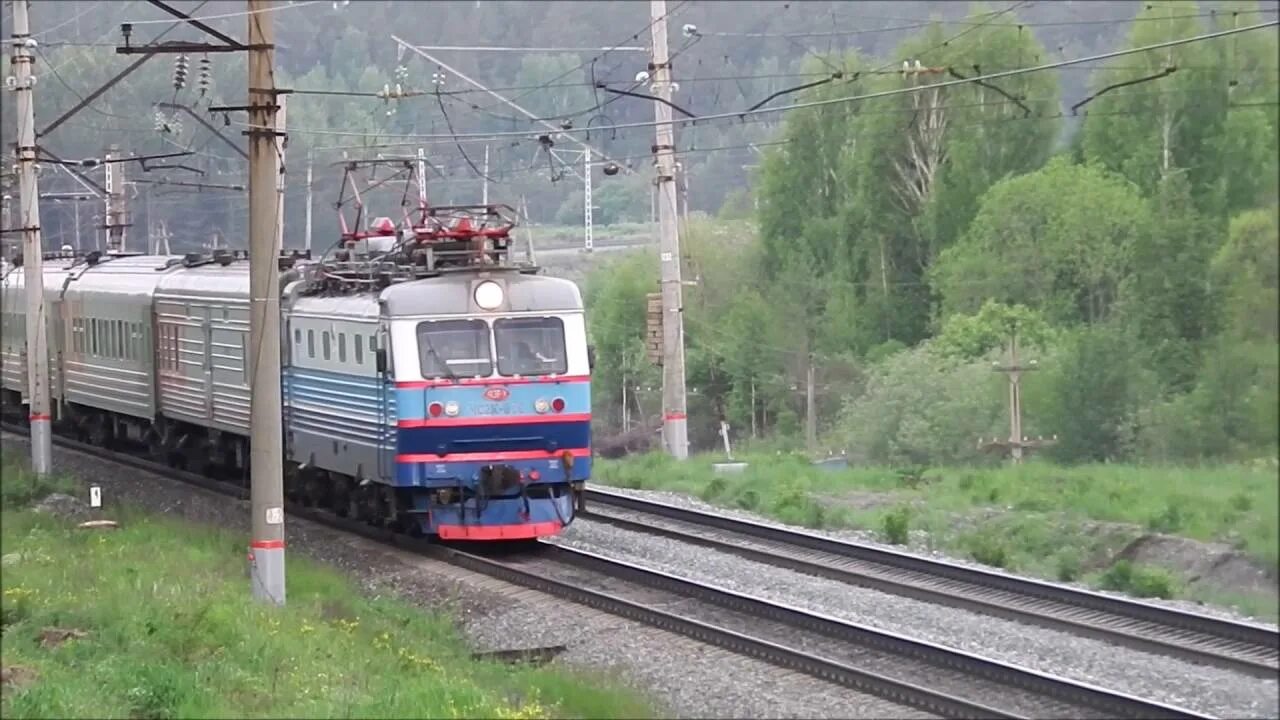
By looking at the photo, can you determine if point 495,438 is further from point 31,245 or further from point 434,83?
point 434,83

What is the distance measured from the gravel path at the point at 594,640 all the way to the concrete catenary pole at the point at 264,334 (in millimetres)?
1544

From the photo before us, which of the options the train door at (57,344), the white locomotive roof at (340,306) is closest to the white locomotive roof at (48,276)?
the train door at (57,344)

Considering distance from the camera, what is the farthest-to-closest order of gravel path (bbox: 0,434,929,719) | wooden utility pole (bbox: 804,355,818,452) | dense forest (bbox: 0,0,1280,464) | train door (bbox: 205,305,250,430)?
wooden utility pole (bbox: 804,355,818,452), dense forest (bbox: 0,0,1280,464), train door (bbox: 205,305,250,430), gravel path (bbox: 0,434,929,719)

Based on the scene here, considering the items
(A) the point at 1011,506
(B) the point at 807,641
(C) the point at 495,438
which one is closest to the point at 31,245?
(C) the point at 495,438

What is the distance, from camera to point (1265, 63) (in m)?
6.68

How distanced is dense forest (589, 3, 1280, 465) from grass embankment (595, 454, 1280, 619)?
63cm

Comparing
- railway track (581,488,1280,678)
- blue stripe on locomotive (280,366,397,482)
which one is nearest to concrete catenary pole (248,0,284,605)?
blue stripe on locomotive (280,366,397,482)

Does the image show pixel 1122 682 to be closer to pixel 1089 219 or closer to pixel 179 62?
pixel 179 62

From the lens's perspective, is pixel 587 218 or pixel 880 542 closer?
pixel 880 542

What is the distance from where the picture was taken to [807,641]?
1350 centimetres

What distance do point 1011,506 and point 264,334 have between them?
10379mm

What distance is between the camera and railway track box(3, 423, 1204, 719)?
11.1 metres

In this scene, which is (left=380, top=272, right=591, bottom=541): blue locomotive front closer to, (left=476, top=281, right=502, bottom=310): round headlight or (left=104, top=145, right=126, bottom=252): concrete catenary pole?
(left=476, top=281, right=502, bottom=310): round headlight

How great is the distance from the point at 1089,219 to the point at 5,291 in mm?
21149
